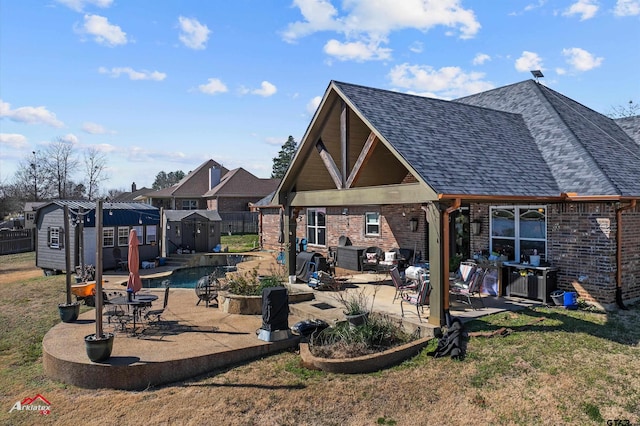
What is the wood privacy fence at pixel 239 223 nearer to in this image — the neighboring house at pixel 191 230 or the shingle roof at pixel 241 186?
the shingle roof at pixel 241 186

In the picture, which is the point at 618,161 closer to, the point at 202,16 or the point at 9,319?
the point at 202,16

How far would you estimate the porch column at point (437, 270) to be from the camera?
8.05 metres

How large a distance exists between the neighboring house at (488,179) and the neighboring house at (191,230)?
12078 millimetres

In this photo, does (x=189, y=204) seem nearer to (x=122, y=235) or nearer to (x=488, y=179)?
(x=122, y=235)

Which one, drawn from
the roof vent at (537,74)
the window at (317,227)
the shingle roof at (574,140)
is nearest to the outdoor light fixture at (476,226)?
the shingle roof at (574,140)

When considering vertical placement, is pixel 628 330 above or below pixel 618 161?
below

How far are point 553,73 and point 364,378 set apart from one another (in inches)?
718

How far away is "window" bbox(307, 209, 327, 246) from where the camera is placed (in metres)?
20.5

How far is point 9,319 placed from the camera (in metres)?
11.4

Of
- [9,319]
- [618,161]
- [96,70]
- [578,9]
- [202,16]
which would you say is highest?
[578,9]

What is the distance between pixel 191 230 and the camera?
24.1 metres

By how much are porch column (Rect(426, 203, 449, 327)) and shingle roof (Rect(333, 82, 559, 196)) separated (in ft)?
1.76

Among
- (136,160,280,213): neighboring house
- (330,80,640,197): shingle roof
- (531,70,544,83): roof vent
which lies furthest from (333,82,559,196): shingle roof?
(136,160,280,213): neighboring house

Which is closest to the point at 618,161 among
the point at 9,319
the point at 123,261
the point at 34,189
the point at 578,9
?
the point at 578,9
